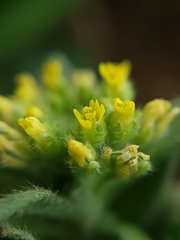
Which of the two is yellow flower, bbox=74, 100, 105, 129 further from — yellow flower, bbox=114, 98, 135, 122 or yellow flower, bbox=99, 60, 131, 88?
yellow flower, bbox=99, 60, 131, 88

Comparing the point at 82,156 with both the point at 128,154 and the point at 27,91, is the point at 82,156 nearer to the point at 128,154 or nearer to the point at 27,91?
the point at 128,154

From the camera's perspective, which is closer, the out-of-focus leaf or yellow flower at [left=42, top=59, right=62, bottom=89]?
yellow flower at [left=42, top=59, right=62, bottom=89]

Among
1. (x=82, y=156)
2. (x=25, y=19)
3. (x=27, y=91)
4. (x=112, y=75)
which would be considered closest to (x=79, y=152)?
(x=82, y=156)

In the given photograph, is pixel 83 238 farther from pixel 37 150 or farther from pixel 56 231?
pixel 37 150

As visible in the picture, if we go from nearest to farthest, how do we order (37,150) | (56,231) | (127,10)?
1. (37,150)
2. (56,231)
3. (127,10)

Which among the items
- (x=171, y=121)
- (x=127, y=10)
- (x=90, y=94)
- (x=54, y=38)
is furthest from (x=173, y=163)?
(x=127, y=10)

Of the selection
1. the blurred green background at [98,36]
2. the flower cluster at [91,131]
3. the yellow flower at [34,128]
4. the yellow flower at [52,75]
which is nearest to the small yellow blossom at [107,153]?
the flower cluster at [91,131]

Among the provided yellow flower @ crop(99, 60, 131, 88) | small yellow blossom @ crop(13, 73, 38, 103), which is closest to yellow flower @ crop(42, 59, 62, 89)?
small yellow blossom @ crop(13, 73, 38, 103)

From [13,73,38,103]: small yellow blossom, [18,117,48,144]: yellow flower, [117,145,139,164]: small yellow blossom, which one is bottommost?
[18,117,48,144]: yellow flower
